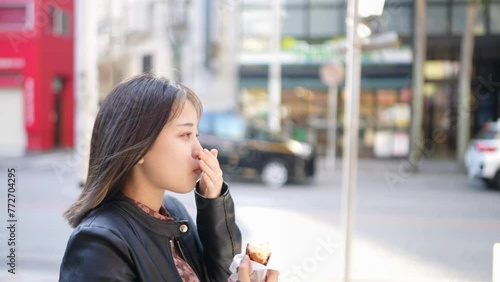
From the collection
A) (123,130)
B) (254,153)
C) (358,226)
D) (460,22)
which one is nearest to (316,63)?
(460,22)

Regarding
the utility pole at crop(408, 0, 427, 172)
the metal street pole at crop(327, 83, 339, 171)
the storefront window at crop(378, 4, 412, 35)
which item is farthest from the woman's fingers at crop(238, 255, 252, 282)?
the storefront window at crop(378, 4, 412, 35)

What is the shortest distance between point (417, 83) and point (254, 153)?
5.00m

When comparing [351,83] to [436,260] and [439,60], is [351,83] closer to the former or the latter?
[436,260]

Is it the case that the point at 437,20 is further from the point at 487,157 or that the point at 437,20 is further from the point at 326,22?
the point at 487,157

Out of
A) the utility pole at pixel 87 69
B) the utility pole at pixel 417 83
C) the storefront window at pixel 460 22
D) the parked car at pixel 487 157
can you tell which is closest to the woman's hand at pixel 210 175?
the utility pole at pixel 87 69

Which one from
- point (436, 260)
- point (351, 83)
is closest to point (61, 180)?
point (436, 260)

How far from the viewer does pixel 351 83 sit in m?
3.90

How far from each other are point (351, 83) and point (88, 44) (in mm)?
6707

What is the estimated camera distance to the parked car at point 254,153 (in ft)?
38.5

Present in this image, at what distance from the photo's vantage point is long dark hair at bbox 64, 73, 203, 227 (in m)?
1.40

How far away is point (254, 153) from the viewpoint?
1187cm

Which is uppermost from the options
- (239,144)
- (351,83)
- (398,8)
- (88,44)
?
(398,8)

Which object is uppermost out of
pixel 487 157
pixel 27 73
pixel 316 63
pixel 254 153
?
pixel 316 63

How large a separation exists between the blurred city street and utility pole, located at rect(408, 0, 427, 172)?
1.83 m
